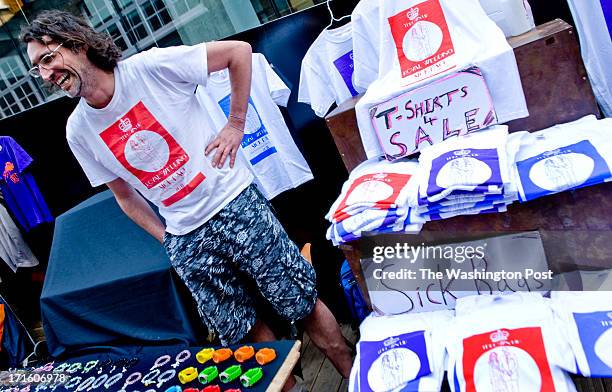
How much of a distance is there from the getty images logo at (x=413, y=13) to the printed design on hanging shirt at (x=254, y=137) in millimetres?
1077

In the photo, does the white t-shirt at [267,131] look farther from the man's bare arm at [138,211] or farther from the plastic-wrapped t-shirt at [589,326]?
the plastic-wrapped t-shirt at [589,326]

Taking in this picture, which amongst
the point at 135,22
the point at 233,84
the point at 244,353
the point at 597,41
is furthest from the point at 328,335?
the point at 135,22

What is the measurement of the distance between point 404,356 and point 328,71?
1747 millimetres

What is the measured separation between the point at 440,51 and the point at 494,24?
0.25 metres

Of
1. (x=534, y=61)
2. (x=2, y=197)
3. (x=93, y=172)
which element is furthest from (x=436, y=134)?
(x=2, y=197)

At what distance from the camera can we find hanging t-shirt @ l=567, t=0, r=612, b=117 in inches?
80.4

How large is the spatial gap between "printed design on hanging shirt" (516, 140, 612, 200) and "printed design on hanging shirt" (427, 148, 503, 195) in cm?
11

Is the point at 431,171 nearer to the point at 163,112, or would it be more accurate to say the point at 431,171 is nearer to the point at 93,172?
the point at 163,112

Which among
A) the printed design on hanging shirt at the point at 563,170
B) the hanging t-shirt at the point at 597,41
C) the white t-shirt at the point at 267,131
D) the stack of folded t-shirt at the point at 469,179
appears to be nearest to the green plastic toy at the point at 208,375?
the stack of folded t-shirt at the point at 469,179

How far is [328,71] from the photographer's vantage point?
256 centimetres

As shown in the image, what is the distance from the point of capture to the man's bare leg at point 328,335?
6.26 ft

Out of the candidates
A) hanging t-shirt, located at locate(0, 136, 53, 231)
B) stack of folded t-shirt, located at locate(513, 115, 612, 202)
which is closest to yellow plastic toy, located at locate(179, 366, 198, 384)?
stack of folded t-shirt, located at locate(513, 115, 612, 202)

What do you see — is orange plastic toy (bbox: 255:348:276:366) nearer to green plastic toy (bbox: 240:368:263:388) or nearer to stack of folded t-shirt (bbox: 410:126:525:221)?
green plastic toy (bbox: 240:368:263:388)

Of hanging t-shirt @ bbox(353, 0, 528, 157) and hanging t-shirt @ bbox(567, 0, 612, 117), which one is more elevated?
hanging t-shirt @ bbox(353, 0, 528, 157)
